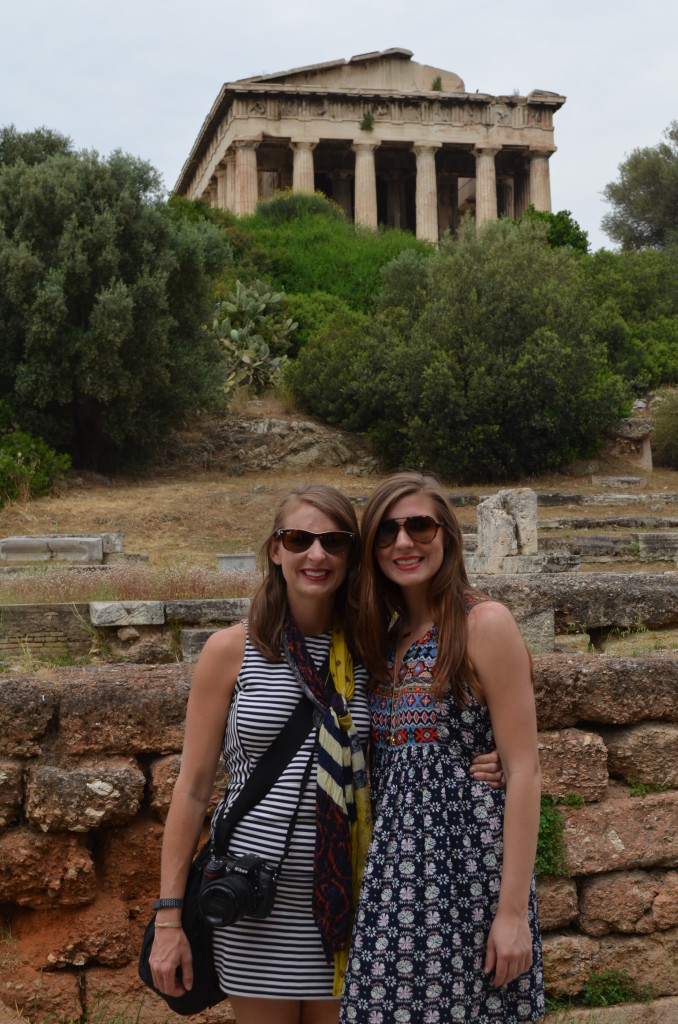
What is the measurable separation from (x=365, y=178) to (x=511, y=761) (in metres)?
45.2

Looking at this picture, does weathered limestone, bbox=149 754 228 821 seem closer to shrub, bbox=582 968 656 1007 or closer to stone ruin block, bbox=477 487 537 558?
shrub, bbox=582 968 656 1007

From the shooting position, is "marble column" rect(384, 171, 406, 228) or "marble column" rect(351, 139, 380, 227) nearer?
"marble column" rect(351, 139, 380, 227)

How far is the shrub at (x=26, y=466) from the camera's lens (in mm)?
17688

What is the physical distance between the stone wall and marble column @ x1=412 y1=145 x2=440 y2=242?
44185 millimetres

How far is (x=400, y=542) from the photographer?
2.55 metres

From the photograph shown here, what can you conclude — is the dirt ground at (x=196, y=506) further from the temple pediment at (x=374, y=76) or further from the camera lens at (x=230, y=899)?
the temple pediment at (x=374, y=76)

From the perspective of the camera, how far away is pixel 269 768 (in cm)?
244

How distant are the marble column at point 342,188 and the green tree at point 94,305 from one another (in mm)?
30545

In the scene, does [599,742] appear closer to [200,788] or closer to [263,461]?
[200,788]

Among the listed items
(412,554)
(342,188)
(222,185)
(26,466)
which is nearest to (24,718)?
(412,554)

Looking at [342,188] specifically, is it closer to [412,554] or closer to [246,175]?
[246,175]

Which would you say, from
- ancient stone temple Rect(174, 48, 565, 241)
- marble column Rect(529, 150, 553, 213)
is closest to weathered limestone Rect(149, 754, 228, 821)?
ancient stone temple Rect(174, 48, 565, 241)

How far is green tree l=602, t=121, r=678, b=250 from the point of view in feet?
146

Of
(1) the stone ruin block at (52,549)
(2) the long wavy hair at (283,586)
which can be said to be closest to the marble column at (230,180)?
(1) the stone ruin block at (52,549)
